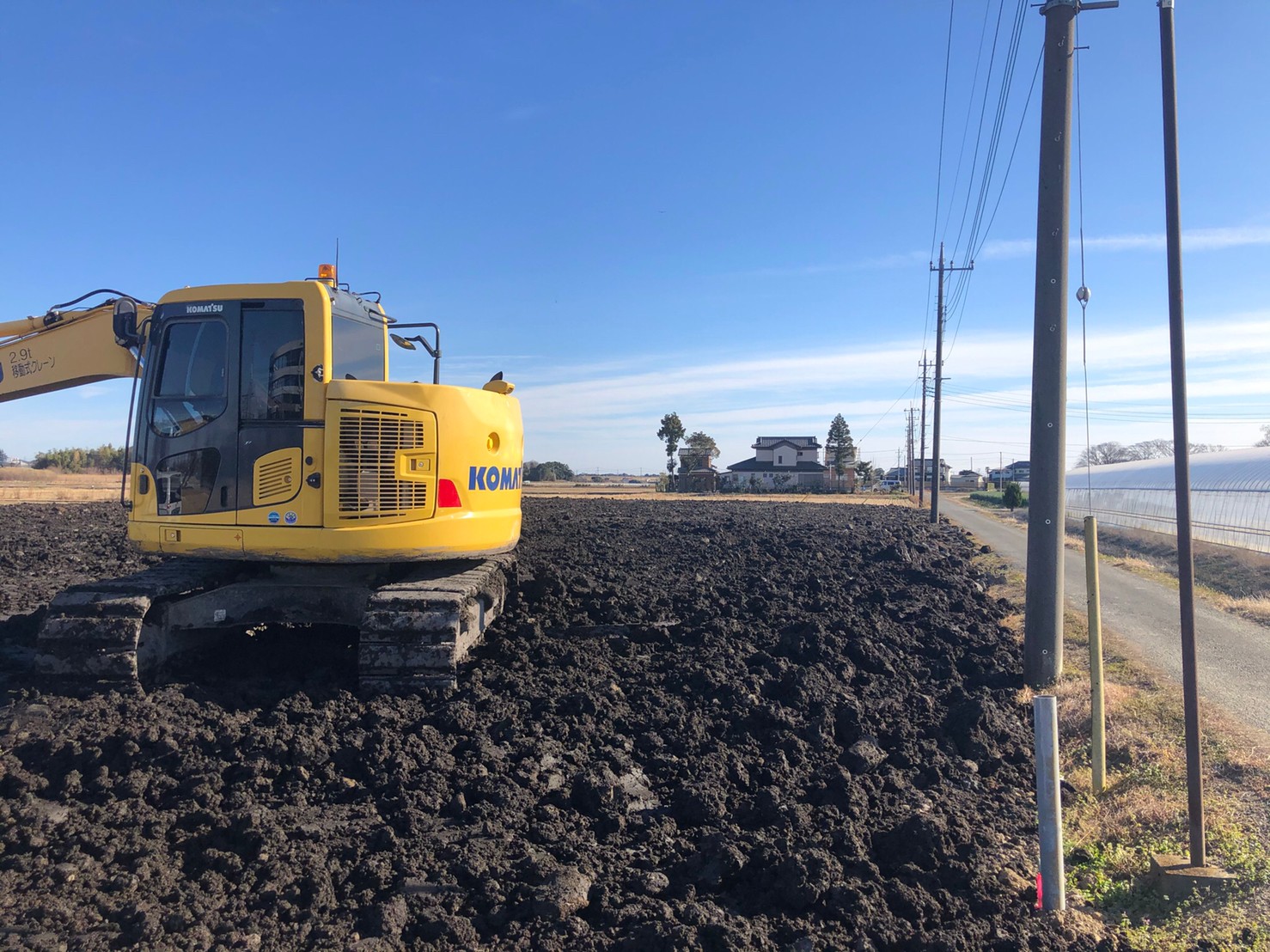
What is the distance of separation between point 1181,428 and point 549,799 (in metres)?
4.13

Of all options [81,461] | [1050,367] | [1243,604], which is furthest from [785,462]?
[1050,367]

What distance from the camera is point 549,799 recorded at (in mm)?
5430

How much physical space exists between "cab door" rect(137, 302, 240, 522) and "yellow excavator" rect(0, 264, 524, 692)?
1 cm

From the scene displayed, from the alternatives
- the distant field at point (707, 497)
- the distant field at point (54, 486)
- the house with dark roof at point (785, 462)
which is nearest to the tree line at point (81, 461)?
the distant field at point (54, 486)

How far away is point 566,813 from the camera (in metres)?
5.24

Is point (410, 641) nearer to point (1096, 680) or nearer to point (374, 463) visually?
point (374, 463)

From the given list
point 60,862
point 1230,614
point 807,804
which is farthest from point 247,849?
point 1230,614

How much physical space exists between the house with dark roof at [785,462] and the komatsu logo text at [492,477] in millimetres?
81798

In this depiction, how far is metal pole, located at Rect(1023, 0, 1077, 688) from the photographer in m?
8.23

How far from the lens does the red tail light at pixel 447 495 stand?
762 centimetres

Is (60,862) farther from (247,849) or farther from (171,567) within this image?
(171,567)

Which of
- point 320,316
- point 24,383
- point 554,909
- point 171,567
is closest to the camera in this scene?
point 554,909

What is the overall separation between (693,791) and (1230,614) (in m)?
11.2

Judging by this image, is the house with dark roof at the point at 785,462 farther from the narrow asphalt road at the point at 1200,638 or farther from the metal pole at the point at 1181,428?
the metal pole at the point at 1181,428
